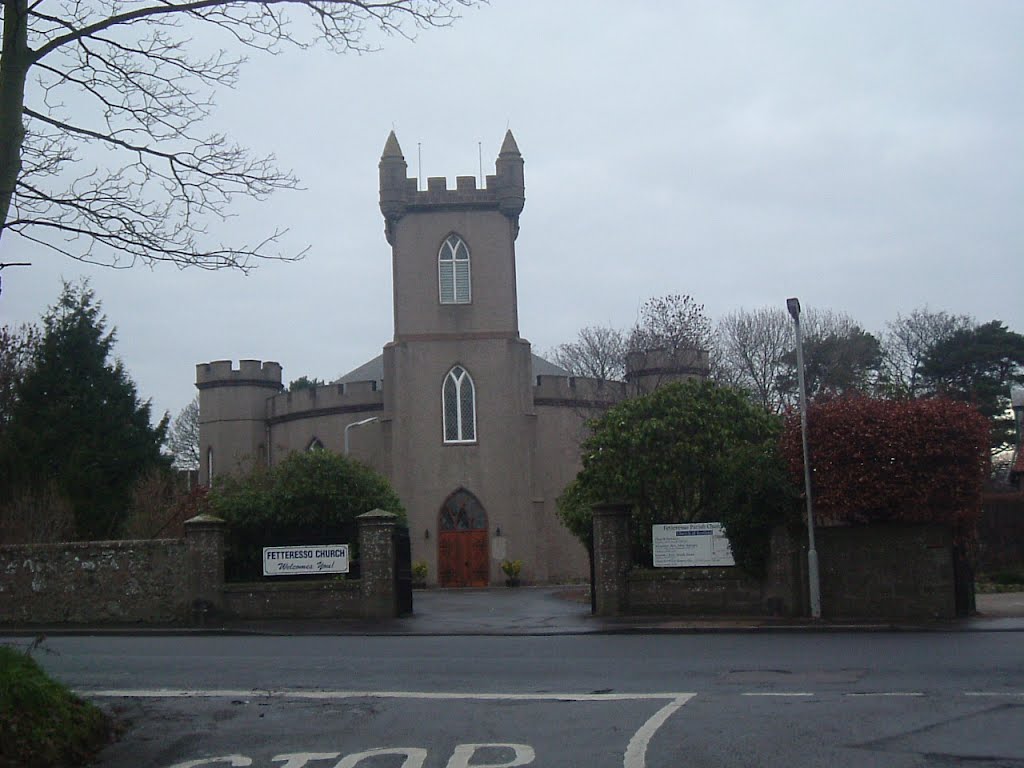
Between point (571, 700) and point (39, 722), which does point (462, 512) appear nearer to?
point (571, 700)

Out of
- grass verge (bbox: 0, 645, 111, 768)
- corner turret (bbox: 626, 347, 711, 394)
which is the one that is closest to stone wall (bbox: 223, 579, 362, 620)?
grass verge (bbox: 0, 645, 111, 768)

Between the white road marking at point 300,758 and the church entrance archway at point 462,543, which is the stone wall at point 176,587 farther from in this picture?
the church entrance archway at point 462,543

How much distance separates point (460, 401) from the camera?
4591cm

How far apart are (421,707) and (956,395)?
45794 mm

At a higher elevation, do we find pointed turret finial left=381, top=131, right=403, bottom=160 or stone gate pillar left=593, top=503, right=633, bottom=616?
pointed turret finial left=381, top=131, right=403, bottom=160

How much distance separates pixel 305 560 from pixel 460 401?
2109 centimetres

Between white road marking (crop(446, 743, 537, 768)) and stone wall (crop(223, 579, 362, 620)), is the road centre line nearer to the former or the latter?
white road marking (crop(446, 743, 537, 768))

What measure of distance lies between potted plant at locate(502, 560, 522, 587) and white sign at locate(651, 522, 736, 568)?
21.0 m

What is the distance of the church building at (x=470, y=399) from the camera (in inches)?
1767

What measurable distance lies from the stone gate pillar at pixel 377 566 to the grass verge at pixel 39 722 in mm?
15161

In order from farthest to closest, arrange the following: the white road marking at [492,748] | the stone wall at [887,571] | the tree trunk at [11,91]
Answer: the stone wall at [887,571]
the tree trunk at [11,91]
the white road marking at [492,748]

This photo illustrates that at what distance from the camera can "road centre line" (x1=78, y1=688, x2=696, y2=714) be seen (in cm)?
1099

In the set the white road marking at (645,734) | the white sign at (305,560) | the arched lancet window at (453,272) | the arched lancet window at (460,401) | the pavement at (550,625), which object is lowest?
the pavement at (550,625)

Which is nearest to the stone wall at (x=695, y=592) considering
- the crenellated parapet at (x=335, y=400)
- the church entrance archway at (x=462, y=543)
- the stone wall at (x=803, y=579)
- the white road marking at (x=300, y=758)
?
the stone wall at (x=803, y=579)
